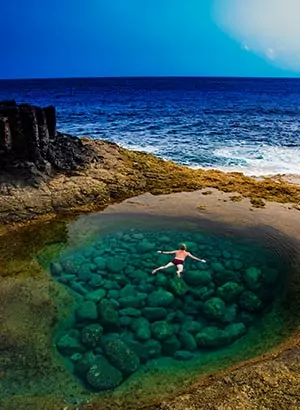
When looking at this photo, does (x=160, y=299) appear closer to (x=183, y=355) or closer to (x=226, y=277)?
(x=183, y=355)

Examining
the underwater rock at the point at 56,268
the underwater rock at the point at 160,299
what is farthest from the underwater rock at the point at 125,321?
the underwater rock at the point at 56,268

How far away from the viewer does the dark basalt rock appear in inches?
607

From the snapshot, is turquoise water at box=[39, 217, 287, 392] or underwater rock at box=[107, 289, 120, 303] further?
underwater rock at box=[107, 289, 120, 303]

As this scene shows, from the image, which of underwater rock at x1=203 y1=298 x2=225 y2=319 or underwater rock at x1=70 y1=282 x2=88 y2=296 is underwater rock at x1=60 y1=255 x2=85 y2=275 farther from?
underwater rock at x1=203 y1=298 x2=225 y2=319

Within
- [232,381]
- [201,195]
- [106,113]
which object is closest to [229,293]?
[232,381]

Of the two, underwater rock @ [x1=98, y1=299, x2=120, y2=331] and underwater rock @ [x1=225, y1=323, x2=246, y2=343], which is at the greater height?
underwater rock @ [x1=225, y1=323, x2=246, y2=343]

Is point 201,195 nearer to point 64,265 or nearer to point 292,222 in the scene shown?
point 292,222

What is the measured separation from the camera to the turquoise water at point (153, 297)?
851 cm

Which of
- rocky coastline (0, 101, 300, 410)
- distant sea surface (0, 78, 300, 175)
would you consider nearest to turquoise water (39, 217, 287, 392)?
rocky coastline (0, 101, 300, 410)

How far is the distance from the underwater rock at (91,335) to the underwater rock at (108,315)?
0.26 m

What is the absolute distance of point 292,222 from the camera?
14.0 m

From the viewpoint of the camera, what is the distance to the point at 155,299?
10188 mm

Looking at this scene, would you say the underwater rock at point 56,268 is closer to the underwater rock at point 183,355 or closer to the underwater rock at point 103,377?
the underwater rock at point 103,377

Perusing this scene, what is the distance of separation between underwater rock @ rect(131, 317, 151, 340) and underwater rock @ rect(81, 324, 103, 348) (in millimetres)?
779
